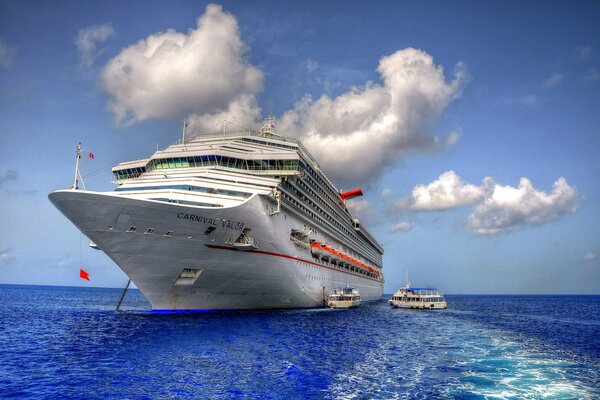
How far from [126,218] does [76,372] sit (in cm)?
1256

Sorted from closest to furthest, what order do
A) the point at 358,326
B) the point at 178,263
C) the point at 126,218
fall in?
the point at 126,218, the point at 178,263, the point at 358,326

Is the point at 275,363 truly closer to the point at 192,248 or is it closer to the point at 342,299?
the point at 192,248

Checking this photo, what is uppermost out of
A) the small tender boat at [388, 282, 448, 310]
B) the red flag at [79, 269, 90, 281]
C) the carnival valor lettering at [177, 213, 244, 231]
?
the carnival valor lettering at [177, 213, 244, 231]

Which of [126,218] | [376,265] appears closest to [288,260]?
[126,218]

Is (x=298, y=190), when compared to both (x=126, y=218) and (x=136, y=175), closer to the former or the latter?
(x=136, y=175)

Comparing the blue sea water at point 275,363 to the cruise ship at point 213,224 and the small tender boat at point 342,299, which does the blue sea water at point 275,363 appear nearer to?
the cruise ship at point 213,224

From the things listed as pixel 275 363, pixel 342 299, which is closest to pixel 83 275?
pixel 275 363

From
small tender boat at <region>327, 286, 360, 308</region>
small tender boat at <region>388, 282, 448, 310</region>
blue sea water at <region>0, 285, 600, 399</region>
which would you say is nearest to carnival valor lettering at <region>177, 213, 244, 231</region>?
blue sea water at <region>0, 285, 600, 399</region>

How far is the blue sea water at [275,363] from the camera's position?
16219 millimetres

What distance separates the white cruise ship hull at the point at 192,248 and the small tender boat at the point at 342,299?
46.8ft

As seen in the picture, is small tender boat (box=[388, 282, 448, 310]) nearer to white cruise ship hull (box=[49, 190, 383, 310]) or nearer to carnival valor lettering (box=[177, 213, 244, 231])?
white cruise ship hull (box=[49, 190, 383, 310])

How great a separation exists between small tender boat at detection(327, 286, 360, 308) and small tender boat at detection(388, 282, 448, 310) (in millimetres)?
13354

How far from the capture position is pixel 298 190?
151ft

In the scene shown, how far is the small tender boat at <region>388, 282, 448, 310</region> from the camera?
6831 cm
